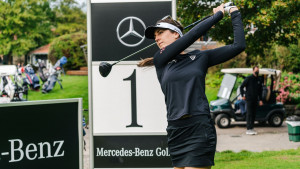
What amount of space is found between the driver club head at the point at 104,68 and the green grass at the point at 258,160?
3.42 m

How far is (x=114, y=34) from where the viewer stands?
209 inches

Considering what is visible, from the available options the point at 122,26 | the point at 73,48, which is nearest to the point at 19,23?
the point at 73,48

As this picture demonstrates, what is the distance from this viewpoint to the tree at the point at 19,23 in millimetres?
44375

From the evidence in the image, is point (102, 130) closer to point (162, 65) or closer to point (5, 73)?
point (162, 65)

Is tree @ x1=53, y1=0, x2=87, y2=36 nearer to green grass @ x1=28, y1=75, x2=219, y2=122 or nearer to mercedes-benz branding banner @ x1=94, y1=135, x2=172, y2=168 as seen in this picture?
green grass @ x1=28, y1=75, x2=219, y2=122

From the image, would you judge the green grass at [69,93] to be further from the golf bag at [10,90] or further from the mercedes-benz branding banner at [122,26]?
the mercedes-benz branding banner at [122,26]

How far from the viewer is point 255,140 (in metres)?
11.9

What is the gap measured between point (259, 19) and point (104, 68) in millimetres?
8440

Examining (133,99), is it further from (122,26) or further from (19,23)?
(19,23)

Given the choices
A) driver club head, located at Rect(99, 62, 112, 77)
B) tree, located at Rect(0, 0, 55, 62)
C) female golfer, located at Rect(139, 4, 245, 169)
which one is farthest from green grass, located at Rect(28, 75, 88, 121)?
tree, located at Rect(0, 0, 55, 62)

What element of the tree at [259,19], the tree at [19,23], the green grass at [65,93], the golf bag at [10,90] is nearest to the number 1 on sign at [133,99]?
the tree at [259,19]

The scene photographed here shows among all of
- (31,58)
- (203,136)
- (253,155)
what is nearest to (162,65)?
(203,136)

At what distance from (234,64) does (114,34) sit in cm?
2296

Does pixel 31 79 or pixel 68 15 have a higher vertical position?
pixel 68 15
